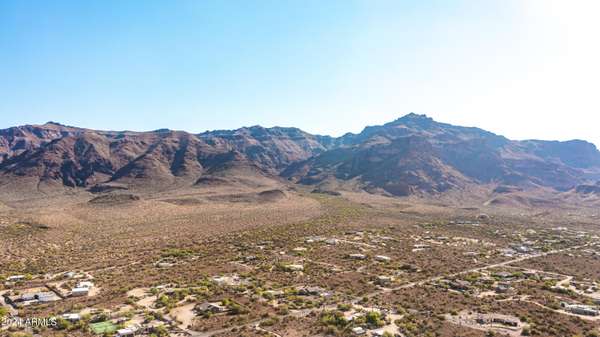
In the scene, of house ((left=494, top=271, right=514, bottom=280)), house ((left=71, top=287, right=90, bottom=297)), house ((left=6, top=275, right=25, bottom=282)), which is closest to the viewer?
house ((left=71, top=287, right=90, bottom=297))

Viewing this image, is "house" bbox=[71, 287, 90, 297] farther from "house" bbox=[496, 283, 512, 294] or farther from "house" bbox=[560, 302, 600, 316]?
"house" bbox=[560, 302, 600, 316]

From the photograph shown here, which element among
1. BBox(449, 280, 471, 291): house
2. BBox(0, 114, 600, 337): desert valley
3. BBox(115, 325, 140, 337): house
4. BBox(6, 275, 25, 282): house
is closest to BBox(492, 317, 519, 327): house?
BBox(0, 114, 600, 337): desert valley

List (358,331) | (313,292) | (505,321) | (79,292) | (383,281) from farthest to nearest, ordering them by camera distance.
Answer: (383,281) → (313,292) → (79,292) → (505,321) → (358,331)

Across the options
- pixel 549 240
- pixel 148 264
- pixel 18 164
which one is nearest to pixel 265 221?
pixel 148 264

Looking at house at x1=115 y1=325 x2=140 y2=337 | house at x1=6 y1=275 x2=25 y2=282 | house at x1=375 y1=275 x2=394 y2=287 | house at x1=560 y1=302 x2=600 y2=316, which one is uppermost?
house at x1=560 y1=302 x2=600 y2=316

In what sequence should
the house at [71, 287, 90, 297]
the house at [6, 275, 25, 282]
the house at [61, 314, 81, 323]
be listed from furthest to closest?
1. the house at [6, 275, 25, 282]
2. the house at [71, 287, 90, 297]
3. the house at [61, 314, 81, 323]

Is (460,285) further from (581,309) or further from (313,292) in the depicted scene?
(313,292)

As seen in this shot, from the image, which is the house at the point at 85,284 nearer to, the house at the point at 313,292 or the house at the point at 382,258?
the house at the point at 313,292

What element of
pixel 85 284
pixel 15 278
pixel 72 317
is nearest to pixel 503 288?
pixel 72 317

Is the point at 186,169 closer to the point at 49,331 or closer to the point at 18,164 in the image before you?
the point at 18,164

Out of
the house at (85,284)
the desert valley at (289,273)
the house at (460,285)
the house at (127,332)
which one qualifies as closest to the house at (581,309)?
the desert valley at (289,273)

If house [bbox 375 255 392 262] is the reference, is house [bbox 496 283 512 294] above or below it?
above
